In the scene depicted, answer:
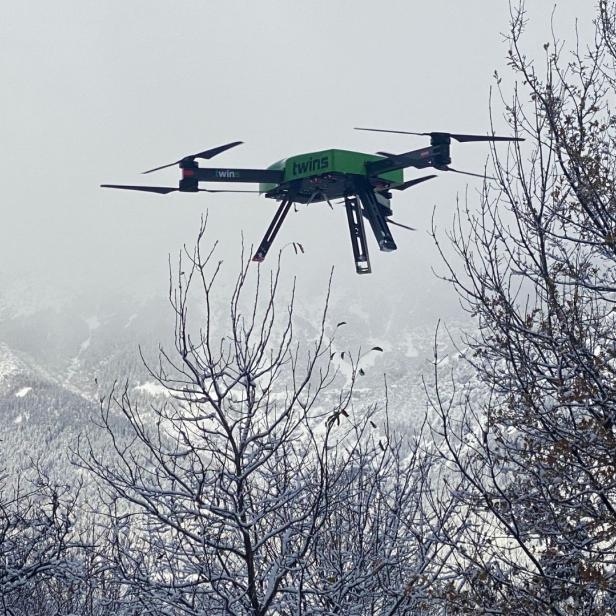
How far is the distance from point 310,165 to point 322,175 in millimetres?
240

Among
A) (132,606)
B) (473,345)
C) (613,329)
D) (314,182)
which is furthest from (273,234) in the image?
(132,606)

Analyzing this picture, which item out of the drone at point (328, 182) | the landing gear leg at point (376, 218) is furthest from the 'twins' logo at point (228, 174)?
the landing gear leg at point (376, 218)

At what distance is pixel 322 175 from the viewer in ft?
38.8

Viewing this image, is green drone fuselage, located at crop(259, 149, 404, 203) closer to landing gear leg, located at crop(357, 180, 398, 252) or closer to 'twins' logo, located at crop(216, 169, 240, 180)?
landing gear leg, located at crop(357, 180, 398, 252)

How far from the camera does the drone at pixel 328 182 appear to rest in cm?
1177

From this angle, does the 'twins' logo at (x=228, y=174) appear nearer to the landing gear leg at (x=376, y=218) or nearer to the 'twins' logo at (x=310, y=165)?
the 'twins' logo at (x=310, y=165)

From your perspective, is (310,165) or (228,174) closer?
(310,165)

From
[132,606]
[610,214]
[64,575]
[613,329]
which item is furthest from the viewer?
[64,575]

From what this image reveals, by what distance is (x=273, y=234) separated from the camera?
12.2m

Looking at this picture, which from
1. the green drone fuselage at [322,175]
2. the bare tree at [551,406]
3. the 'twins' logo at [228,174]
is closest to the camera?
the bare tree at [551,406]

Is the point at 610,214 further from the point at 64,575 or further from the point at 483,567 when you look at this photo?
the point at 64,575

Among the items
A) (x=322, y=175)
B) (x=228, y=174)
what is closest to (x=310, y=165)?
(x=322, y=175)

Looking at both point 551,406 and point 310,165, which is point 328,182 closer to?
point 310,165

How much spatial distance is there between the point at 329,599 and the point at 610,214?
4.86 m
